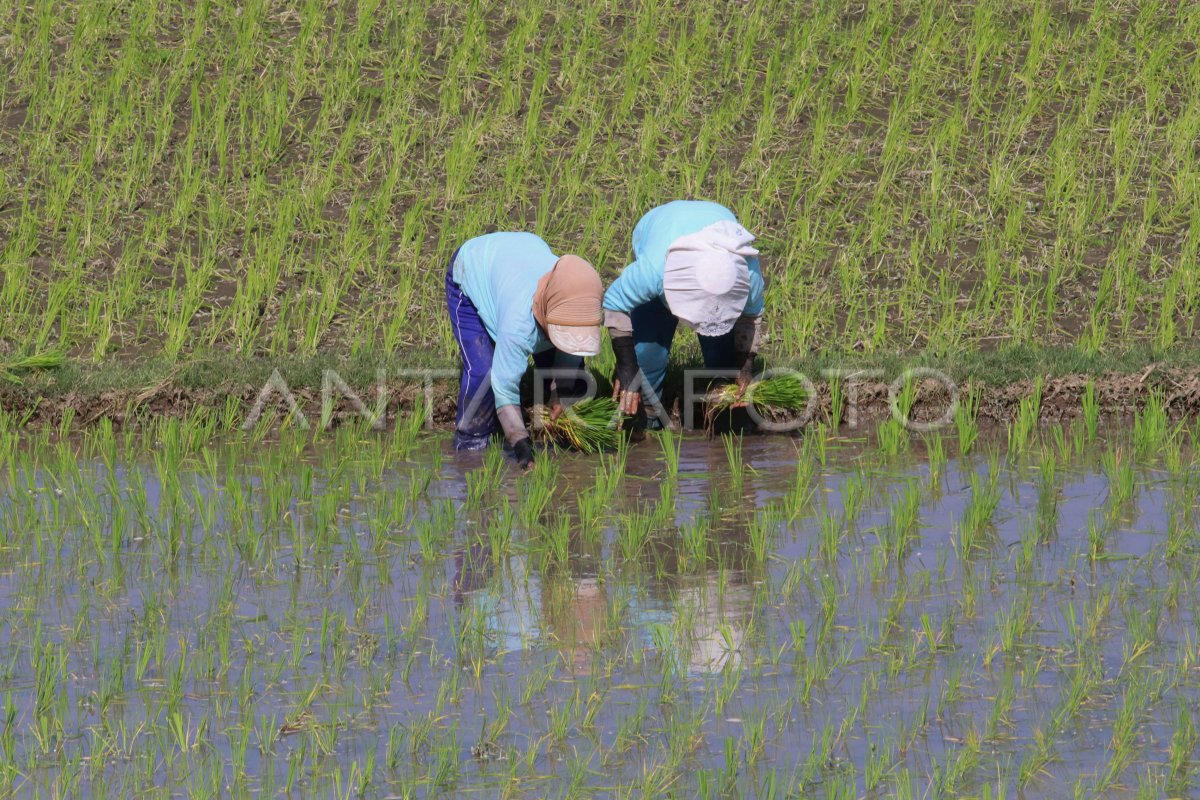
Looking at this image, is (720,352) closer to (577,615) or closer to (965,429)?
(965,429)

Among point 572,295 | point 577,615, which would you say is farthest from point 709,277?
point 577,615

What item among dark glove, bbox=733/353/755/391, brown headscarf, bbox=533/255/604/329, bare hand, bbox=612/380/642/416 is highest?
brown headscarf, bbox=533/255/604/329

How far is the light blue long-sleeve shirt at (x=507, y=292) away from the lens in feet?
18.5

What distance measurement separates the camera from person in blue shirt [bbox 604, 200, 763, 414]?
5.62 meters

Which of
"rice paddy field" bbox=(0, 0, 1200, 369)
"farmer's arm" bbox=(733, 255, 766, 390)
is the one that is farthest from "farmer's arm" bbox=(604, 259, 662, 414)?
"rice paddy field" bbox=(0, 0, 1200, 369)

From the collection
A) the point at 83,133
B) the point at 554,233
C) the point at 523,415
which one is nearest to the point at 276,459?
the point at 523,415

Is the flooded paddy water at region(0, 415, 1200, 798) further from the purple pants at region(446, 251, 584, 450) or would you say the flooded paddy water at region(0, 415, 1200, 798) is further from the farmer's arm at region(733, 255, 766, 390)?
the farmer's arm at region(733, 255, 766, 390)

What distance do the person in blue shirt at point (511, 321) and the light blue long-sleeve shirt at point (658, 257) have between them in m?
0.28

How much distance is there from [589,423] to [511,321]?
677 mm

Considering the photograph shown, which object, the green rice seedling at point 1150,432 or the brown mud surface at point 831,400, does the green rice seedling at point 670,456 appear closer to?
the brown mud surface at point 831,400

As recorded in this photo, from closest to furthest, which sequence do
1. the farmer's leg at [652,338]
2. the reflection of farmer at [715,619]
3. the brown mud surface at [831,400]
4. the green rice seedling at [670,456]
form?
the reflection of farmer at [715,619]
the green rice seedling at [670,456]
the farmer's leg at [652,338]
the brown mud surface at [831,400]

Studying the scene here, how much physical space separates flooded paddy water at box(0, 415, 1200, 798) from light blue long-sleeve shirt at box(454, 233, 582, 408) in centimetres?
35

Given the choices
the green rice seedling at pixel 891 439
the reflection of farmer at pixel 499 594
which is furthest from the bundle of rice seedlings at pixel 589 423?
the reflection of farmer at pixel 499 594

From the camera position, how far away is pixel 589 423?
616cm
